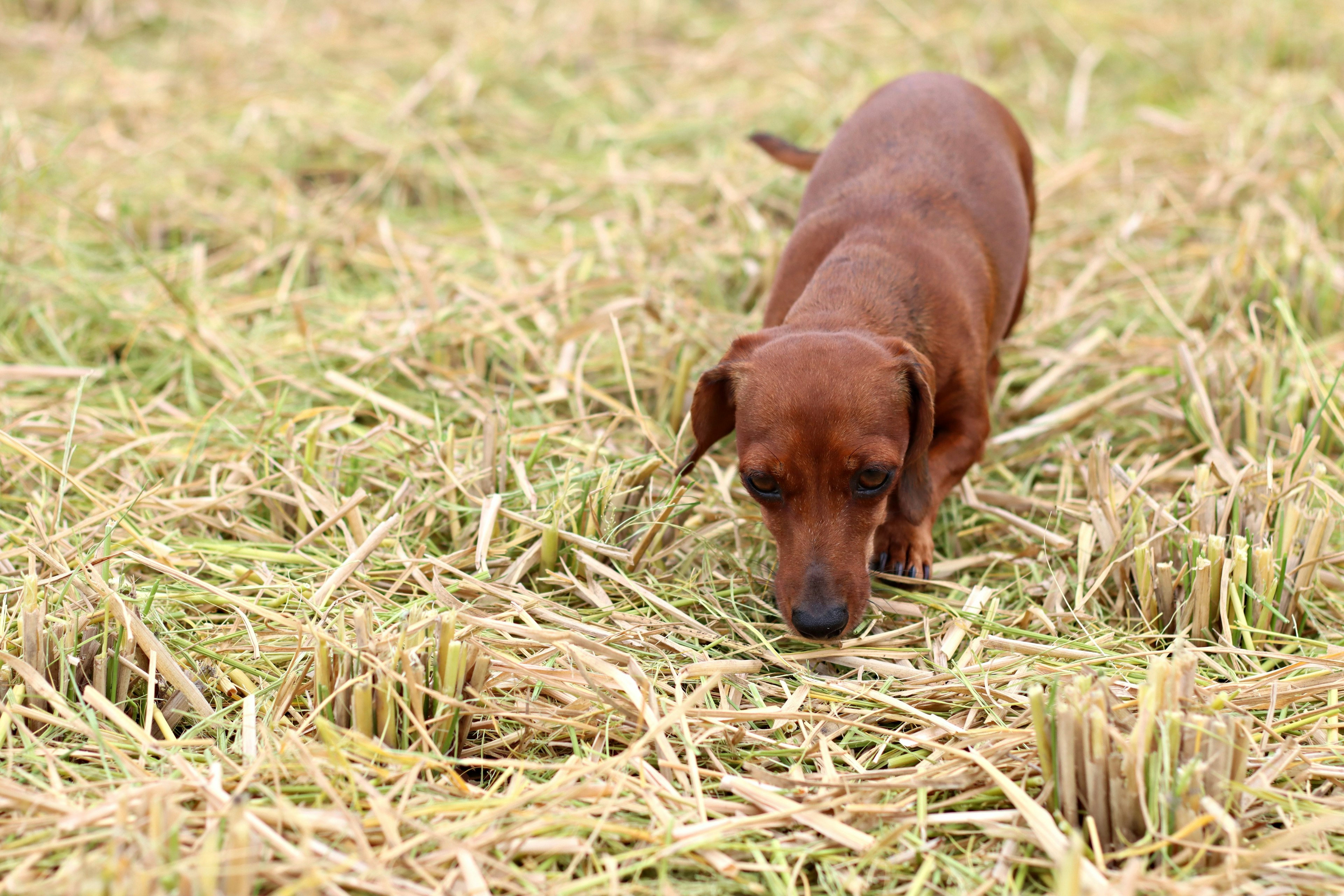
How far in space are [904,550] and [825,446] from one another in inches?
26.7

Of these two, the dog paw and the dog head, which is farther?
the dog paw

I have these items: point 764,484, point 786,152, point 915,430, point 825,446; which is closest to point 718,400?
point 764,484

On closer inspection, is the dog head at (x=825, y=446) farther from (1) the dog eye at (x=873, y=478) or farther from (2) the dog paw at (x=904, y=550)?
(2) the dog paw at (x=904, y=550)

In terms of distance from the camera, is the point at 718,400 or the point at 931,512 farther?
the point at 931,512

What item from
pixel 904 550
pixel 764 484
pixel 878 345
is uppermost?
pixel 878 345

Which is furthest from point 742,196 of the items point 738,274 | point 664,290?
point 664,290

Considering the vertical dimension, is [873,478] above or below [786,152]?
below

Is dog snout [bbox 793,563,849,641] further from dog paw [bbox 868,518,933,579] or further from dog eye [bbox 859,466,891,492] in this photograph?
dog paw [bbox 868,518,933,579]

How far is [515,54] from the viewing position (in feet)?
25.6

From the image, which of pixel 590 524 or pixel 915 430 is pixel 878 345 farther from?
pixel 590 524

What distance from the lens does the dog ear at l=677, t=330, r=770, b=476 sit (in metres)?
3.26

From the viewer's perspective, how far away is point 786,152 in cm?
503

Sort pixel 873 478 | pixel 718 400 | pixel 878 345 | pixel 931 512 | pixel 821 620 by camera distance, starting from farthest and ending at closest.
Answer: pixel 931 512
pixel 718 400
pixel 878 345
pixel 873 478
pixel 821 620

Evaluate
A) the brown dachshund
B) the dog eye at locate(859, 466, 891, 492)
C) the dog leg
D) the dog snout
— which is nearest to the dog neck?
the brown dachshund
